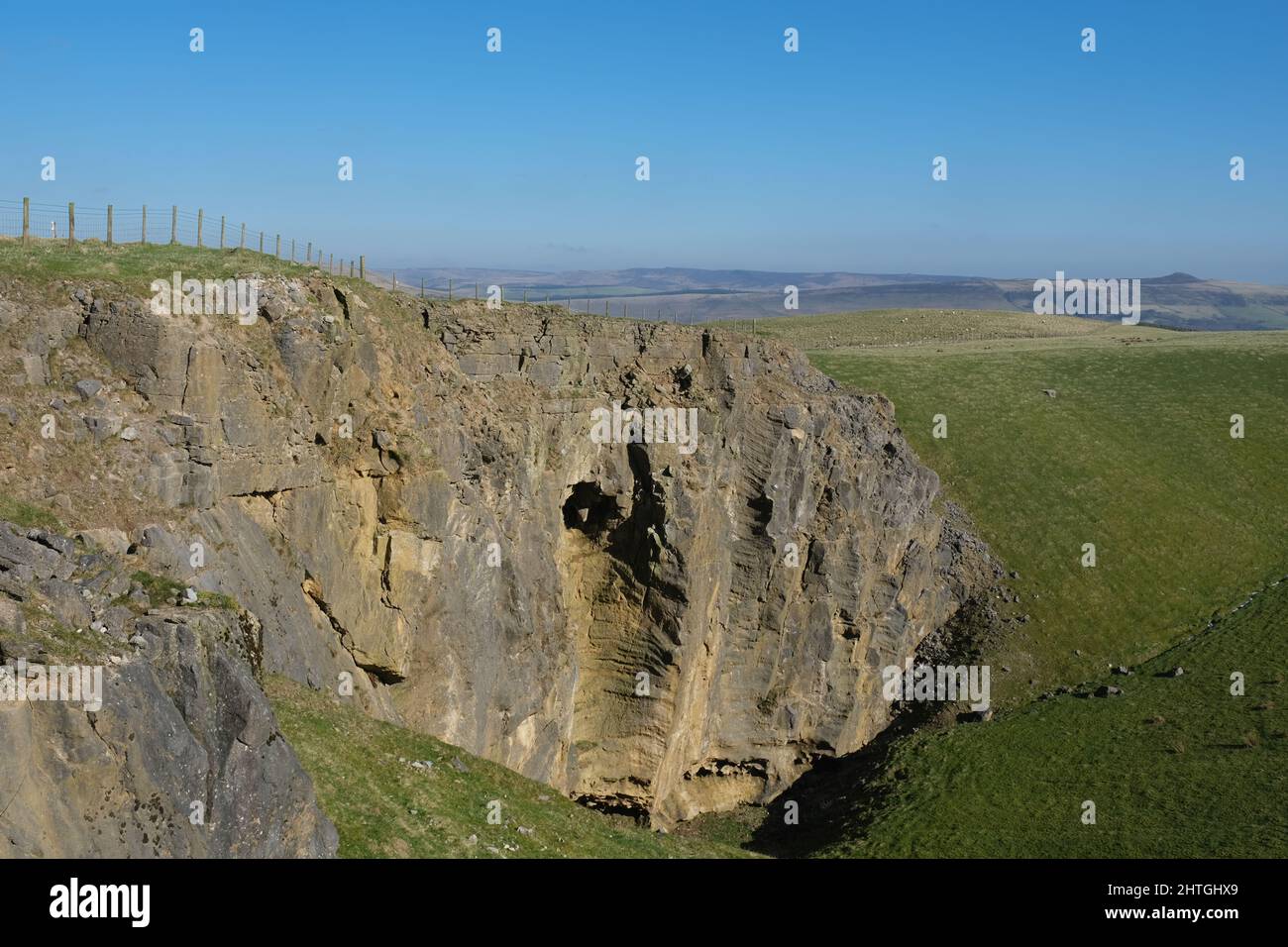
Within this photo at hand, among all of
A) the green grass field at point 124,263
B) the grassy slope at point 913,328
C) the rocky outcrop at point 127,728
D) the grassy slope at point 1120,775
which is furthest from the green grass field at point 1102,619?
the green grass field at point 124,263

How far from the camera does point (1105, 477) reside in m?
62.2

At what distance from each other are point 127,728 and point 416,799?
29.7ft

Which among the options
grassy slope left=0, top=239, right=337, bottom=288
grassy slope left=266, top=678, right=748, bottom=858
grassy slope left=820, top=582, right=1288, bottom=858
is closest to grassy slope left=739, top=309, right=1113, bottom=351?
grassy slope left=820, top=582, right=1288, bottom=858

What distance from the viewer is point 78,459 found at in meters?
22.7

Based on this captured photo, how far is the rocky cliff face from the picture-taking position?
24.9 meters

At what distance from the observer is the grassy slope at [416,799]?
20.9 m

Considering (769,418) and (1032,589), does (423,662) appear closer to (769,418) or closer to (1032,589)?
(769,418)

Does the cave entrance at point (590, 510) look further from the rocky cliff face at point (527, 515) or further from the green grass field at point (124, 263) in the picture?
the green grass field at point (124, 263)

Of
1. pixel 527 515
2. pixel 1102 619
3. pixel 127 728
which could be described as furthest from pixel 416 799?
pixel 1102 619

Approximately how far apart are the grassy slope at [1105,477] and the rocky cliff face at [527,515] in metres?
4.77

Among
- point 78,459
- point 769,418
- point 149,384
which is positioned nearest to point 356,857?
point 78,459

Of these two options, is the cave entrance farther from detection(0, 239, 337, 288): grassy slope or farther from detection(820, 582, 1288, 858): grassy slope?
detection(820, 582, 1288, 858): grassy slope

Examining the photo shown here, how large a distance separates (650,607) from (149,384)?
775 inches

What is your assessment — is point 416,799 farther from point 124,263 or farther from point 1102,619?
point 1102,619
